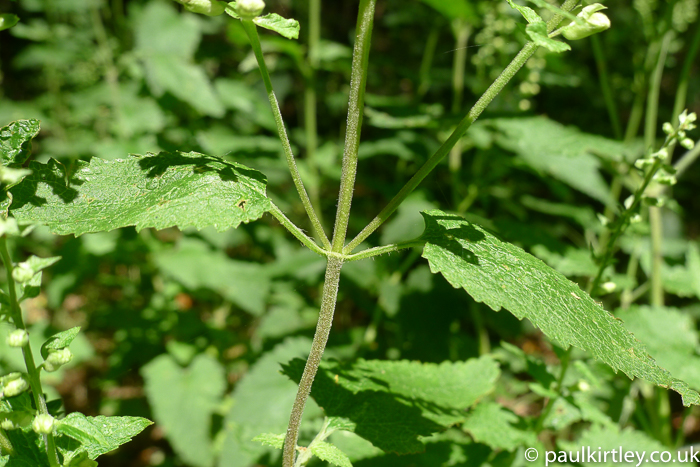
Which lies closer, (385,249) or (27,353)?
(27,353)

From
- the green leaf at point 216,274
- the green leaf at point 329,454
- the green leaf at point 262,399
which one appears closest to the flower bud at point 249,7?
the green leaf at point 329,454

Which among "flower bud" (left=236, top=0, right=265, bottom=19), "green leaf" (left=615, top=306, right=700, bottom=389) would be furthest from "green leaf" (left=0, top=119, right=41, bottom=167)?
"green leaf" (left=615, top=306, right=700, bottom=389)

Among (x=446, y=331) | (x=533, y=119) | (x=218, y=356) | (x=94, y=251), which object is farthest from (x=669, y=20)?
(x=94, y=251)

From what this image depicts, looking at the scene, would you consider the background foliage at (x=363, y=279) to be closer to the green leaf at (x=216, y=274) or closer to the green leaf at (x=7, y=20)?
the green leaf at (x=216, y=274)

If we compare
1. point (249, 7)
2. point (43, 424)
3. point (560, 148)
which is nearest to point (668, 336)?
point (560, 148)

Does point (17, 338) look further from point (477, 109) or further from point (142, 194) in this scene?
point (477, 109)
